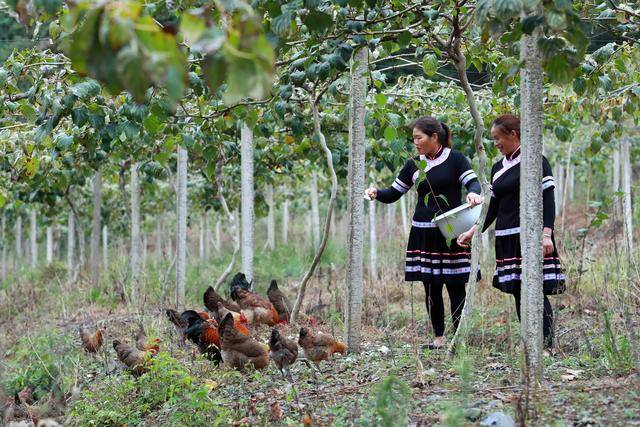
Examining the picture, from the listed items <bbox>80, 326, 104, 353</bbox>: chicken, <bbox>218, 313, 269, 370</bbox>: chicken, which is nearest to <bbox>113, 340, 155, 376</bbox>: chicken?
<bbox>218, 313, 269, 370</bbox>: chicken

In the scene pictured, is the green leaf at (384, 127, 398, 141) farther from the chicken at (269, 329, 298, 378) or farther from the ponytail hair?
the chicken at (269, 329, 298, 378)

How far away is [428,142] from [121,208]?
56.0 ft

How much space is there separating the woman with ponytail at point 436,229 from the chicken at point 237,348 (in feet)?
3.77

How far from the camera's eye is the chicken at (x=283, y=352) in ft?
14.2

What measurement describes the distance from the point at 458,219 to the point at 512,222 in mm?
326

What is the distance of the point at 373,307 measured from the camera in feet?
23.0

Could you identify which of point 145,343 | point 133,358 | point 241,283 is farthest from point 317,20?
point 241,283

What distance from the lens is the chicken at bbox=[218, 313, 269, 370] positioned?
15.0 ft

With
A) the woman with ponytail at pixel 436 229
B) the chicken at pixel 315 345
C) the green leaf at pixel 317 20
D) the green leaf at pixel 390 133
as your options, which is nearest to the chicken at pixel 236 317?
the chicken at pixel 315 345

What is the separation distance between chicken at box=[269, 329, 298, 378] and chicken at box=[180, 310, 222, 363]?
648 millimetres

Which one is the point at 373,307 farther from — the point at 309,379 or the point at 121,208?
the point at 121,208

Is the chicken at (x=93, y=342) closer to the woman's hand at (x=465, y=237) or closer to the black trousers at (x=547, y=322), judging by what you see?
the woman's hand at (x=465, y=237)

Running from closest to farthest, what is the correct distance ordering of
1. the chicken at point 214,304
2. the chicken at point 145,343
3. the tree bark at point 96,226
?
the chicken at point 145,343
the chicken at point 214,304
the tree bark at point 96,226

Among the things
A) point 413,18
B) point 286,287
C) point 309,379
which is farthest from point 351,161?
point 286,287
